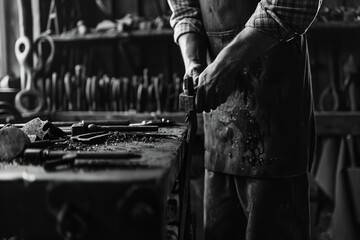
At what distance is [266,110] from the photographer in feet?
5.48

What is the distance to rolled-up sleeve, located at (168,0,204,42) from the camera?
1867 millimetres

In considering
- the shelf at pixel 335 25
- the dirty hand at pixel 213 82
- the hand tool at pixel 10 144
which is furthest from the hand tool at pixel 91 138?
the shelf at pixel 335 25

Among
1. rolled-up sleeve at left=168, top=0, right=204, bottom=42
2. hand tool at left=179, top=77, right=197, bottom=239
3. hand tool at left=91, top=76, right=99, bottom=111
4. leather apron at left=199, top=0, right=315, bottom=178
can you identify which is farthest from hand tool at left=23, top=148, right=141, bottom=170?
hand tool at left=91, top=76, right=99, bottom=111

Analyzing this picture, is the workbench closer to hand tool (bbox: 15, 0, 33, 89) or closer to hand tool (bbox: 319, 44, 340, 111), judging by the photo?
hand tool (bbox: 319, 44, 340, 111)

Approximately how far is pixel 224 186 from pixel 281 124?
0.34 metres

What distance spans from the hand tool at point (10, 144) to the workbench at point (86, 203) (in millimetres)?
189

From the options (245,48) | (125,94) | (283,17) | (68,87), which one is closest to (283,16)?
(283,17)

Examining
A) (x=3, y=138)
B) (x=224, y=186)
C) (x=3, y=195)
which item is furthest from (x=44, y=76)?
(x=3, y=195)

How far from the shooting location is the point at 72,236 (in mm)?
878

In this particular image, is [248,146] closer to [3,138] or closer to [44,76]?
[3,138]

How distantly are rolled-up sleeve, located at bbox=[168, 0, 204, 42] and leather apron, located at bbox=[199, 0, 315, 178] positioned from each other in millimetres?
134

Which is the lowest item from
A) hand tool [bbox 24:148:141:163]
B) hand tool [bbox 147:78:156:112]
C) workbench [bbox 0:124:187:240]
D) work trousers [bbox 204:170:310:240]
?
work trousers [bbox 204:170:310:240]

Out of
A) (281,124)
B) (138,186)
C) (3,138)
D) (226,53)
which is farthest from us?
(281,124)

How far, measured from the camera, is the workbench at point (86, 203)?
33.4 inches
